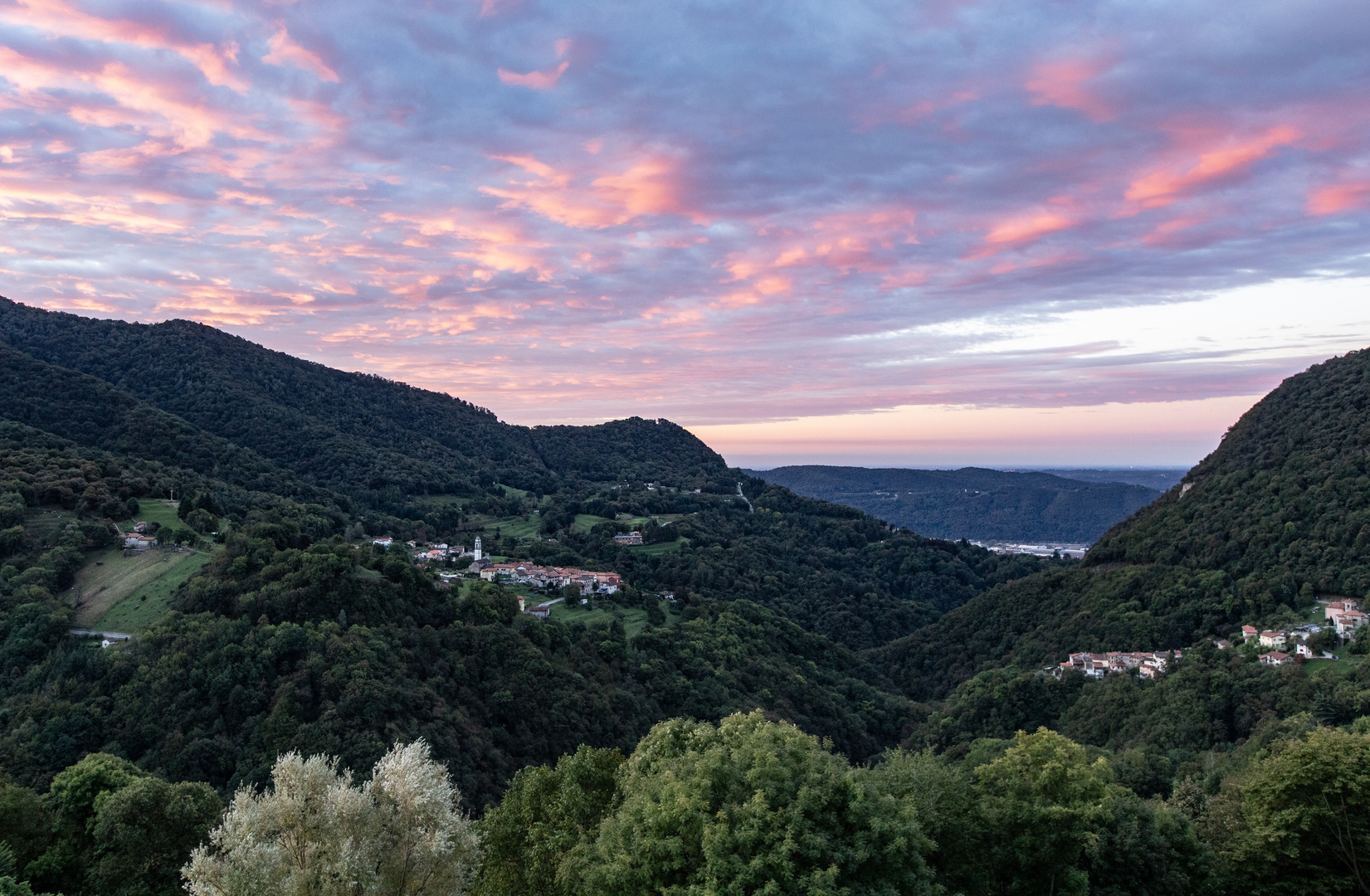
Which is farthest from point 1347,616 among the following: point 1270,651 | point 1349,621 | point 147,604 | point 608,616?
point 147,604

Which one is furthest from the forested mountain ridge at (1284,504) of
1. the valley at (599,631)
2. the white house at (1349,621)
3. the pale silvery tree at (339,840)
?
the pale silvery tree at (339,840)

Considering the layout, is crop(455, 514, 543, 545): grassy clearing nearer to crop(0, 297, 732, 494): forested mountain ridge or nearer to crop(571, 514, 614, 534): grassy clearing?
crop(571, 514, 614, 534): grassy clearing

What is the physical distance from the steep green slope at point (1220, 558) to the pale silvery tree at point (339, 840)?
69238mm

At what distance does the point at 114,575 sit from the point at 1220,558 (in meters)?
94.1

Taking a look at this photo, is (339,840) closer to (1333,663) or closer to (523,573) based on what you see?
(1333,663)

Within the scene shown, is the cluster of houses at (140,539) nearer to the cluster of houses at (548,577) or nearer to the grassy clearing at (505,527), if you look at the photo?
the cluster of houses at (548,577)

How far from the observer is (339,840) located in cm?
1380

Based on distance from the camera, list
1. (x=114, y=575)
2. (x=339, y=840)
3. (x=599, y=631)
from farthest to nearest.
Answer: (x=599, y=631)
(x=114, y=575)
(x=339, y=840)

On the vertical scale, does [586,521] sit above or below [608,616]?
above

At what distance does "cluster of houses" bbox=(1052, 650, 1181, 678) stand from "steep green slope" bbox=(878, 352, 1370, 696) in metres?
5.77

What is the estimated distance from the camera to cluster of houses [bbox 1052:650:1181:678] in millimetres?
55844

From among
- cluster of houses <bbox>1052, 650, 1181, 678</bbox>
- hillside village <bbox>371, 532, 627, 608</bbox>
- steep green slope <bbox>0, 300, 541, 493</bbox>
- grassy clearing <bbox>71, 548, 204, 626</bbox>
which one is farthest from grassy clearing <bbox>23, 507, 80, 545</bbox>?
cluster of houses <bbox>1052, 650, 1181, 678</bbox>

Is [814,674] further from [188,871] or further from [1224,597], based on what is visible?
[188,871]

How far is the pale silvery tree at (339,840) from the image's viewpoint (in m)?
12.8
